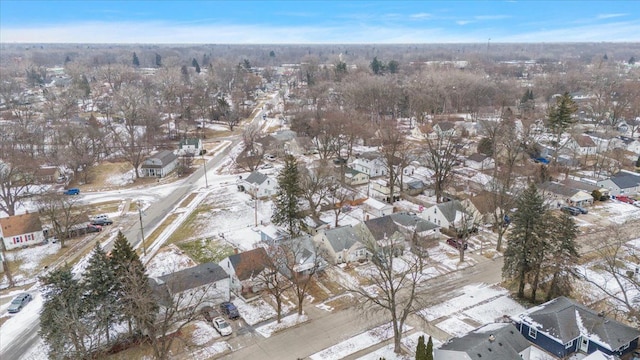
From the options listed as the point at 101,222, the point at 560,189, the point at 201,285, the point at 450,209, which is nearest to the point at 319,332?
the point at 201,285

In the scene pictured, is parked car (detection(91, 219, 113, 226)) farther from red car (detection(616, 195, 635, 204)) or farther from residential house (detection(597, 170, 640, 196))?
red car (detection(616, 195, 635, 204))

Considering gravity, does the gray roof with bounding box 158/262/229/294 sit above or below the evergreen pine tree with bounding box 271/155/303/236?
below

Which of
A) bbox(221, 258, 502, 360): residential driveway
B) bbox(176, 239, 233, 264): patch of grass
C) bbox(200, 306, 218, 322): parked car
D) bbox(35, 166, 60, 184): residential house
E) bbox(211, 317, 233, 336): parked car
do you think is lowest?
bbox(176, 239, 233, 264): patch of grass

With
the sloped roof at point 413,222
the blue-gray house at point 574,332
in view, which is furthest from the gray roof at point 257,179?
the blue-gray house at point 574,332

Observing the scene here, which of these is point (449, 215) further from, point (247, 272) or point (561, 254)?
point (247, 272)

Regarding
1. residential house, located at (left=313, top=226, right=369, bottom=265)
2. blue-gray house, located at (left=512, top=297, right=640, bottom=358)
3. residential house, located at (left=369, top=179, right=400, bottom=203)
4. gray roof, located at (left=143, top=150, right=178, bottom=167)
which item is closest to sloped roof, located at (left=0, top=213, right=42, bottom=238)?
gray roof, located at (left=143, top=150, right=178, bottom=167)

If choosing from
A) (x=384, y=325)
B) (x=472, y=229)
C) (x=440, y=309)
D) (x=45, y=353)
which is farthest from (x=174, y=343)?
(x=472, y=229)

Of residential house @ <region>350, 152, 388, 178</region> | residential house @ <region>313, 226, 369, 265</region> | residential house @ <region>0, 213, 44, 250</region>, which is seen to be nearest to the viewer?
residential house @ <region>313, 226, 369, 265</region>
